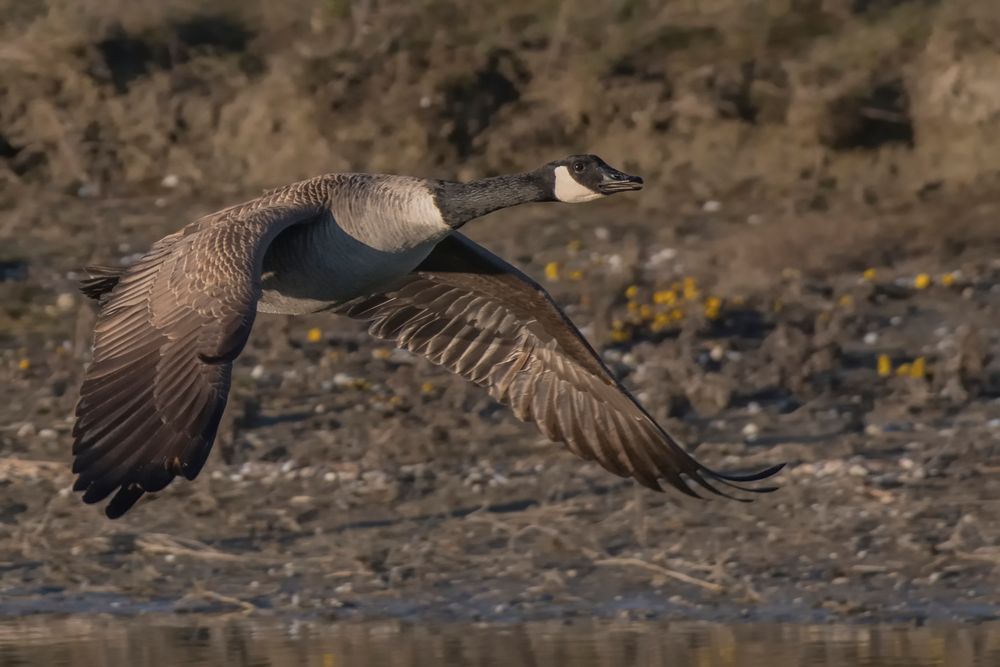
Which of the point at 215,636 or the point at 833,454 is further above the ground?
the point at 833,454

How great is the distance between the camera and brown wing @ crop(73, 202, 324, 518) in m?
7.91

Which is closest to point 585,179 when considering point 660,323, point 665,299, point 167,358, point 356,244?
point 356,244

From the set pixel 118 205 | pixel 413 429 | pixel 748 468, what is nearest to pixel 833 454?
pixel 748 468

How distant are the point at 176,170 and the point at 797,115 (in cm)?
441

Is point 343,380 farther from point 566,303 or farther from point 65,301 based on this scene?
point 65,301

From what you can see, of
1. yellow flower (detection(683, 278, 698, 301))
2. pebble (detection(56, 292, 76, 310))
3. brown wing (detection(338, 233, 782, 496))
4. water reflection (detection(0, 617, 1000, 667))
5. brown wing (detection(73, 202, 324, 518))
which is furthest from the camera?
pebble (detection(56, 292, 76, 310))

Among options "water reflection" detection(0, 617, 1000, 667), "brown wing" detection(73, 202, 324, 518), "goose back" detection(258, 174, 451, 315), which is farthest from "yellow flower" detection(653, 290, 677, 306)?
"brown wing" detection(73, 202, 324, 518)

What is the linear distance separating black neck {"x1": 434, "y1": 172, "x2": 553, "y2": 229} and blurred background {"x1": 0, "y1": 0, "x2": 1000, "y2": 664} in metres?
2.09

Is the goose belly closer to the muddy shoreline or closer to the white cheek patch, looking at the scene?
the white cheek patch

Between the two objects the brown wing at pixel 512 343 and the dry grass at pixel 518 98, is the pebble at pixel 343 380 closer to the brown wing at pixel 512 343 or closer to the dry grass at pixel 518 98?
the brown wing at pixel 512 343

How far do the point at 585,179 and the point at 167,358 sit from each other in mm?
1927

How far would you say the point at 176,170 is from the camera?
53.2 ft

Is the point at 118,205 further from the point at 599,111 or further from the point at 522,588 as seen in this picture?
the point at 522,588

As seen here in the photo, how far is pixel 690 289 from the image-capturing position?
45.3 ft
